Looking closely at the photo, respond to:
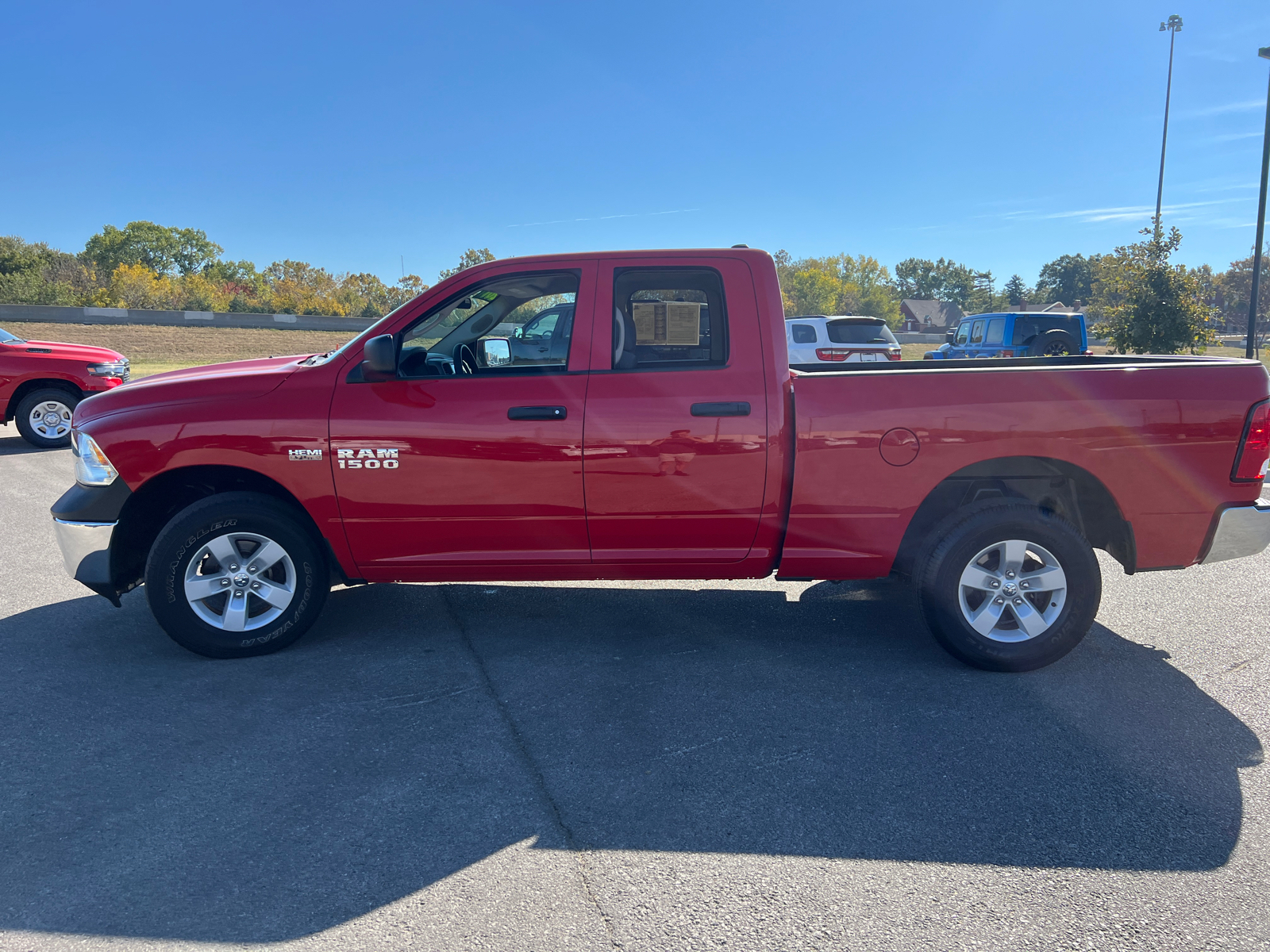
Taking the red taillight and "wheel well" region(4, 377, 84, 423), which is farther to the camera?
"wheel well" region(4, 377, 84, 423)

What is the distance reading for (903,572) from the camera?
15.0 feet

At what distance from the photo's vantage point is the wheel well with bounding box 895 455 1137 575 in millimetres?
4355

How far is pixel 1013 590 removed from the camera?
4.34 meters

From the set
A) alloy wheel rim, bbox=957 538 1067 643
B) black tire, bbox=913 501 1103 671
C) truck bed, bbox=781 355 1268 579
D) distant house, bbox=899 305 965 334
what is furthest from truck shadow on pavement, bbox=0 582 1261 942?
distant house, bbox=899 305 965 334

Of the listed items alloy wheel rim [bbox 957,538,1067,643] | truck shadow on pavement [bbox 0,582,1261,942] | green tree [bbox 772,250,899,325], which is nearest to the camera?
truck shadow on pavement [bbox 0,582,1261,942]

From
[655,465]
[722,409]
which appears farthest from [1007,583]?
[655,465]

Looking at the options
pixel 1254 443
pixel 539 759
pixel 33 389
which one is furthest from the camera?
pixel 33 389

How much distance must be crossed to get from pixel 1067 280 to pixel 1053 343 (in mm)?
143049

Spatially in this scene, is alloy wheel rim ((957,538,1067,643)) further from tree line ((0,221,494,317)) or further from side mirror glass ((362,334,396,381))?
tree line ((0,221,494,317))

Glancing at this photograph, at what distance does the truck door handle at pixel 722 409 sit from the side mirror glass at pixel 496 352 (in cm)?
101

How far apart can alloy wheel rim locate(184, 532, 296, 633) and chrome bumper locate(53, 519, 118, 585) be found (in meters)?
0.43

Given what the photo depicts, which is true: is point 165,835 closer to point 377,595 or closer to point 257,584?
point 257,584

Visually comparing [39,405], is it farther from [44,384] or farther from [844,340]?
[844,340]

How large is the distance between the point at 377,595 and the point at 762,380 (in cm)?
292
